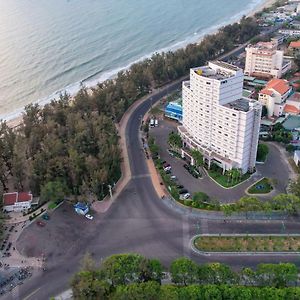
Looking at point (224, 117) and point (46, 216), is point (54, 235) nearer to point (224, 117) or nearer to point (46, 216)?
point (46, 216)

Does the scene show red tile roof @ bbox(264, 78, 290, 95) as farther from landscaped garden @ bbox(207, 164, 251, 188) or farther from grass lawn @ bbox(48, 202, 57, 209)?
grass lawn @ bbox(48, 202, 57, 209)

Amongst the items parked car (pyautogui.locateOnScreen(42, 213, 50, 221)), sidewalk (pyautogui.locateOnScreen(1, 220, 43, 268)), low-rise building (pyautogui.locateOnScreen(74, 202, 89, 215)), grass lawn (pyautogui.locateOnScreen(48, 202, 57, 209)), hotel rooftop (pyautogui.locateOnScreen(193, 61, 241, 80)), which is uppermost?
hotel rooftop (pyautogui.locateOnScreen(193, 61, 241, 80))

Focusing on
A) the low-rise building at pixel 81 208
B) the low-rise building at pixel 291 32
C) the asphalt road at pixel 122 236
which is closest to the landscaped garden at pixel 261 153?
the asphalt road at pixel 122 236

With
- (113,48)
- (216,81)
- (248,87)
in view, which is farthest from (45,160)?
(113,48)

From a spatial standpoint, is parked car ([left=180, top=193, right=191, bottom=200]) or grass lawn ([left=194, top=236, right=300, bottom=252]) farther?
parked car ([left=180, top=193, right=191, bottom=200])

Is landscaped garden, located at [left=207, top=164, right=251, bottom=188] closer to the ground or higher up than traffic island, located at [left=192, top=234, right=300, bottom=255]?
higher up

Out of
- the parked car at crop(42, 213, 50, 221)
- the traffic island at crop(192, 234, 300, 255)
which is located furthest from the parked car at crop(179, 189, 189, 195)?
the parked car at crop(42, 213, 50, 221)

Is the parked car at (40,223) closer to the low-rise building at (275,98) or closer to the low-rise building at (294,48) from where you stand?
the low-rise building at (275,98)
